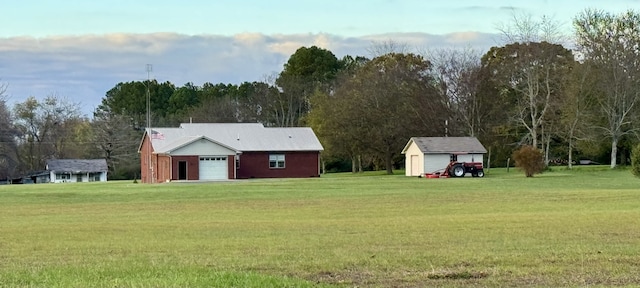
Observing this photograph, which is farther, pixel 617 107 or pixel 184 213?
pixel 617 107

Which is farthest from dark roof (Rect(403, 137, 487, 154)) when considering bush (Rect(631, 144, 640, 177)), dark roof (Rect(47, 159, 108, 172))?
dark roof (Rect(47, 159, 108, 172))

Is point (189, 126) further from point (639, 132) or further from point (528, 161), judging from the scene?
point (639, 132)

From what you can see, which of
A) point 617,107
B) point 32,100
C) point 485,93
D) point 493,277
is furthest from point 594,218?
point 32,100

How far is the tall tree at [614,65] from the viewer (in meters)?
70.6

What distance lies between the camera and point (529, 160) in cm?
6009

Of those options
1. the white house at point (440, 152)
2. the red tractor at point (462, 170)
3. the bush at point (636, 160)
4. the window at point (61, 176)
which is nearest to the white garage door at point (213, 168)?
the white house at point (440, 152)

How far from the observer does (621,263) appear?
12570 millimetres

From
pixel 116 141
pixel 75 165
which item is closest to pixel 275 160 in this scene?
pixel 75 165

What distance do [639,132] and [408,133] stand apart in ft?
65.1

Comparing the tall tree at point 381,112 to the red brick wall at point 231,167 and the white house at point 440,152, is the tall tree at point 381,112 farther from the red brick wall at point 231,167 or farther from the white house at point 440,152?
the red brick wall at point 231,167

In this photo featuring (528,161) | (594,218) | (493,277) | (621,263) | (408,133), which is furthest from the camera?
(408,133)

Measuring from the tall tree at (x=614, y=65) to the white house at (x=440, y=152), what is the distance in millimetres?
11353

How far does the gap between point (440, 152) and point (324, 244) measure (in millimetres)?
53276

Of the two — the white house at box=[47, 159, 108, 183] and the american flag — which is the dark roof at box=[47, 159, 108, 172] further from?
the american flag
